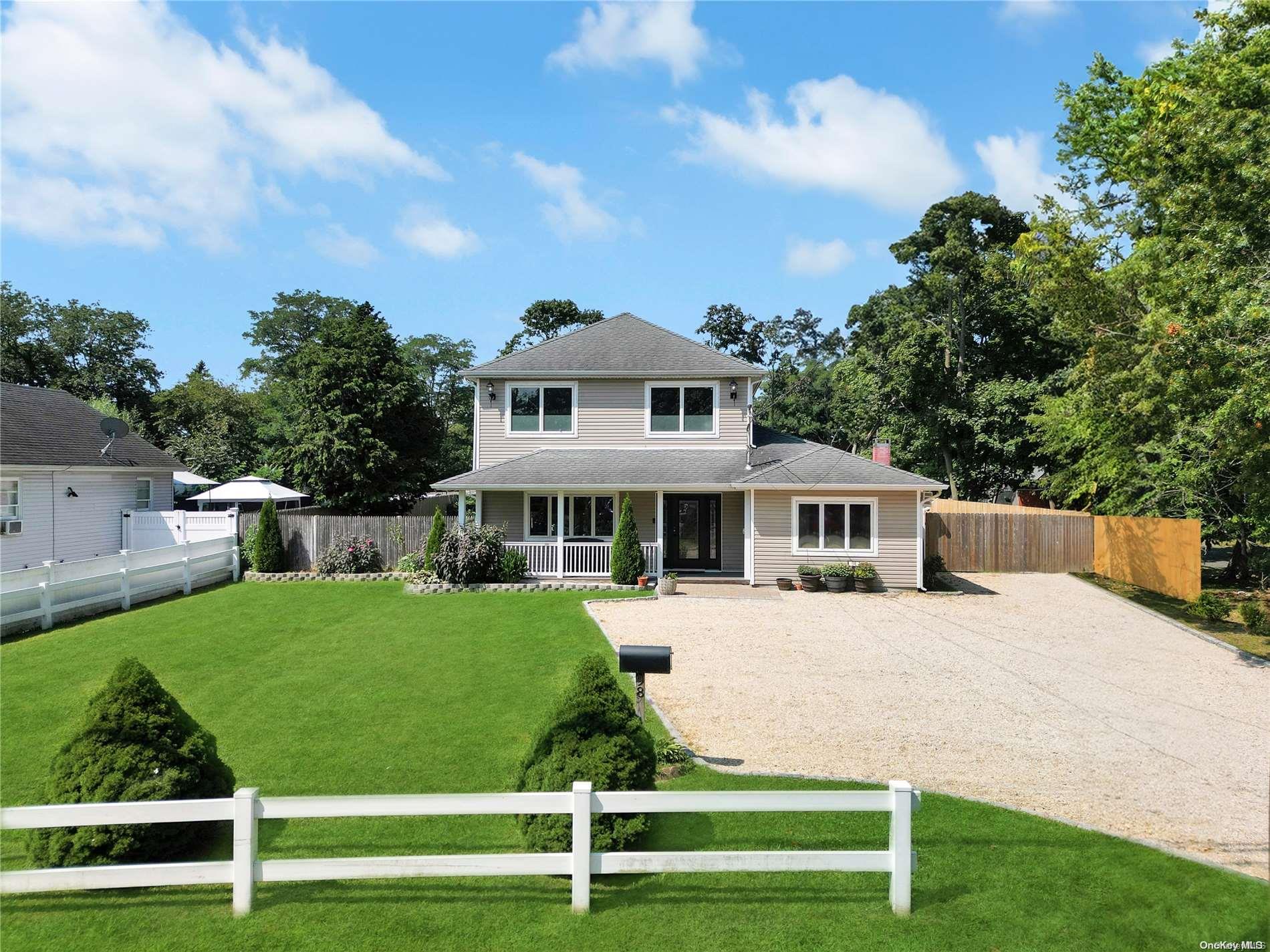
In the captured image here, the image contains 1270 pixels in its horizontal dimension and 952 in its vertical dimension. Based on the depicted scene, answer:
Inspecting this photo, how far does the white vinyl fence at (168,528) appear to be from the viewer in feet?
68.0

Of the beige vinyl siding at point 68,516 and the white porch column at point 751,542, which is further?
the white porch column at point 751,542

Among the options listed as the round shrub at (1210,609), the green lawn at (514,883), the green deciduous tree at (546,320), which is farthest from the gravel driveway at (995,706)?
the green deciduous tree at (546,320)

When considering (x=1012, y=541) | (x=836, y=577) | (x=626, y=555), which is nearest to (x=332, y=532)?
(x=626, y=555)

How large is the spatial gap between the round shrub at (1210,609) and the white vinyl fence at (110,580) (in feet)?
77.8

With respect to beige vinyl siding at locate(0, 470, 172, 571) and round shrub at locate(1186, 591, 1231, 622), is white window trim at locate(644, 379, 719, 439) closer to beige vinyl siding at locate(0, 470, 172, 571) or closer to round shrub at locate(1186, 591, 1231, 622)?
round shrub at locate(1186, 591, 1231, 622)

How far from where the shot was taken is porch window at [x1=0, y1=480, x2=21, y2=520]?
17312mm

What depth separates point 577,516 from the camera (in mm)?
20531

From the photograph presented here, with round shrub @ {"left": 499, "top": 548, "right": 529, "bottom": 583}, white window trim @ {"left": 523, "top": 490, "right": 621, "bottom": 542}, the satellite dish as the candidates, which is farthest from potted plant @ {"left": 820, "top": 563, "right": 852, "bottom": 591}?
the satellite dish

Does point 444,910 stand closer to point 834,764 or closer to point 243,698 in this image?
point 834,764

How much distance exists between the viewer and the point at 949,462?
32.5 metres

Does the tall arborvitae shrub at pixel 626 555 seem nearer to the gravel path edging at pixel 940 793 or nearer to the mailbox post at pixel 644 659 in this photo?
the gravel path edging at pixel 940 793

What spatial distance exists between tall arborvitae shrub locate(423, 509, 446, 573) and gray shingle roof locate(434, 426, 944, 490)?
96 cm

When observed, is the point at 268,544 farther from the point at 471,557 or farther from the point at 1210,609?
the point at 1210,609

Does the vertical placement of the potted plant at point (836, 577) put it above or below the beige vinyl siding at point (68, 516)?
below
